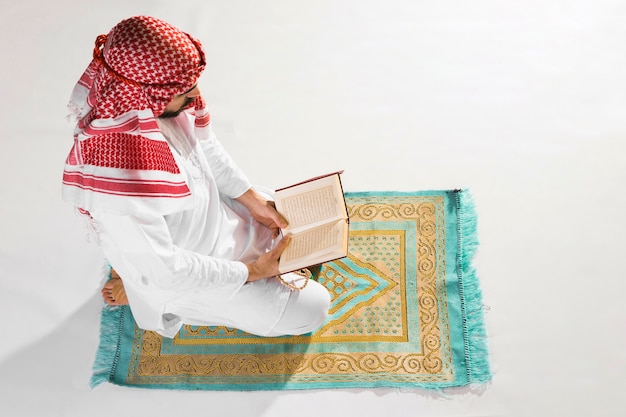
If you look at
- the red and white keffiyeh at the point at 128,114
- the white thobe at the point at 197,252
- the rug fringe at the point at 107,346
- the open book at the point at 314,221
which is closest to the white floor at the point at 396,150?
the rug fringe at the point at 107,346

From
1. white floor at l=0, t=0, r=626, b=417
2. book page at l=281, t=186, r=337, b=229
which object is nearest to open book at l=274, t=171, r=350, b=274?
book page at l=281, t=186, r=337, b=229

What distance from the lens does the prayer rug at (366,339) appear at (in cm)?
215

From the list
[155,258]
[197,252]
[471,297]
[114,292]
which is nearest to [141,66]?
[155,258]

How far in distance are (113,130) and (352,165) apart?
1.25 m

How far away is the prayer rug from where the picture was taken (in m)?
2.15

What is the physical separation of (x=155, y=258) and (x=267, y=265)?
1.36 feet

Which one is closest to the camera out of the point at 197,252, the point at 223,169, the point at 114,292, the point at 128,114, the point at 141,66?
the point at 141,66

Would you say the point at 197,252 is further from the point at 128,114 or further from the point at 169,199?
the point at 128,114

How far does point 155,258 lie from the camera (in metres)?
1.54

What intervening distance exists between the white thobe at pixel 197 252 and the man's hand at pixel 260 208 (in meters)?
0.02

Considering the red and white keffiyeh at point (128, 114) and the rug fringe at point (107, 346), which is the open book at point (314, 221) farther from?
the rug fringe at point (107, 346)

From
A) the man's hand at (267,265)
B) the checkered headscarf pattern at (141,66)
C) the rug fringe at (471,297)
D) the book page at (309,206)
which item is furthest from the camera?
the rug fringe at (471,297)

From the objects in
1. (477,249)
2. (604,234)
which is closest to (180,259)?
(477,249)

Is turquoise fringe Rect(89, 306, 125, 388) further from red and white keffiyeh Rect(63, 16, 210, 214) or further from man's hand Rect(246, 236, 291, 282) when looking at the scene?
red and white keffiyeh Rect(63, 16, 210, 214)
